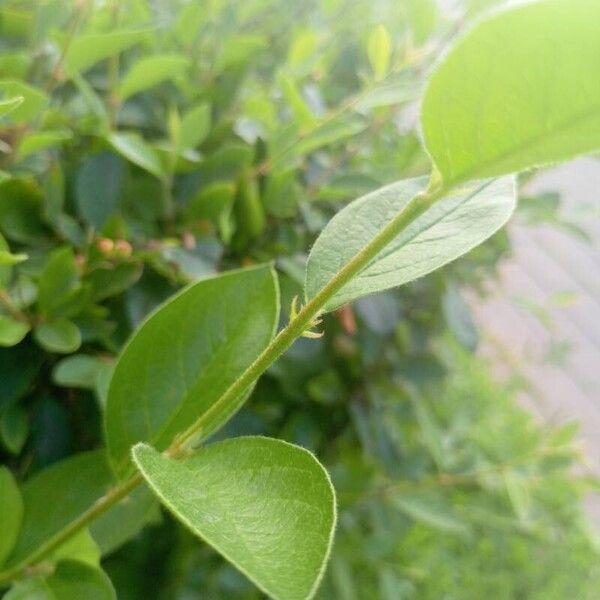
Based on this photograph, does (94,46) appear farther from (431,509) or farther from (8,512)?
(431,509)

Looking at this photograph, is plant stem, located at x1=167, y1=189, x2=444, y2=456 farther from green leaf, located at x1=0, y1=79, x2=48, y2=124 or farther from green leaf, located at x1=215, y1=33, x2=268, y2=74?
green leaf, located at x1=215, y1=33, x2=268, y2=74

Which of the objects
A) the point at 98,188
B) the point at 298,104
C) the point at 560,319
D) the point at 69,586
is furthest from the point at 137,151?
the point at 560,319

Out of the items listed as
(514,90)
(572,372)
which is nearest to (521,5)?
(514,90)

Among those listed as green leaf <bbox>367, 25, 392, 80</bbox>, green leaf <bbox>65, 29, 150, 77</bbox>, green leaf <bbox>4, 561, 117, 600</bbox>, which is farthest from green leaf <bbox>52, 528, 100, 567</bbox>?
green leaf <bbox>367, 25, 392, 80</bbox>

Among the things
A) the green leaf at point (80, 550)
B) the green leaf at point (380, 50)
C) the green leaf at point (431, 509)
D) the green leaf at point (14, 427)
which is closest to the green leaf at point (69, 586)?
the green leaf at point (80, 550)

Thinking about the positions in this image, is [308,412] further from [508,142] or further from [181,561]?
[508,142]

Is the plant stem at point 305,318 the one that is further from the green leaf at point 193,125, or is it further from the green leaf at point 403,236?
the green leaf at point 193,125

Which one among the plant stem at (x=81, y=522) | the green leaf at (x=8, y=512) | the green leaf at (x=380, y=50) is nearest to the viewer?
the plant stem at (x=81, y=522)
